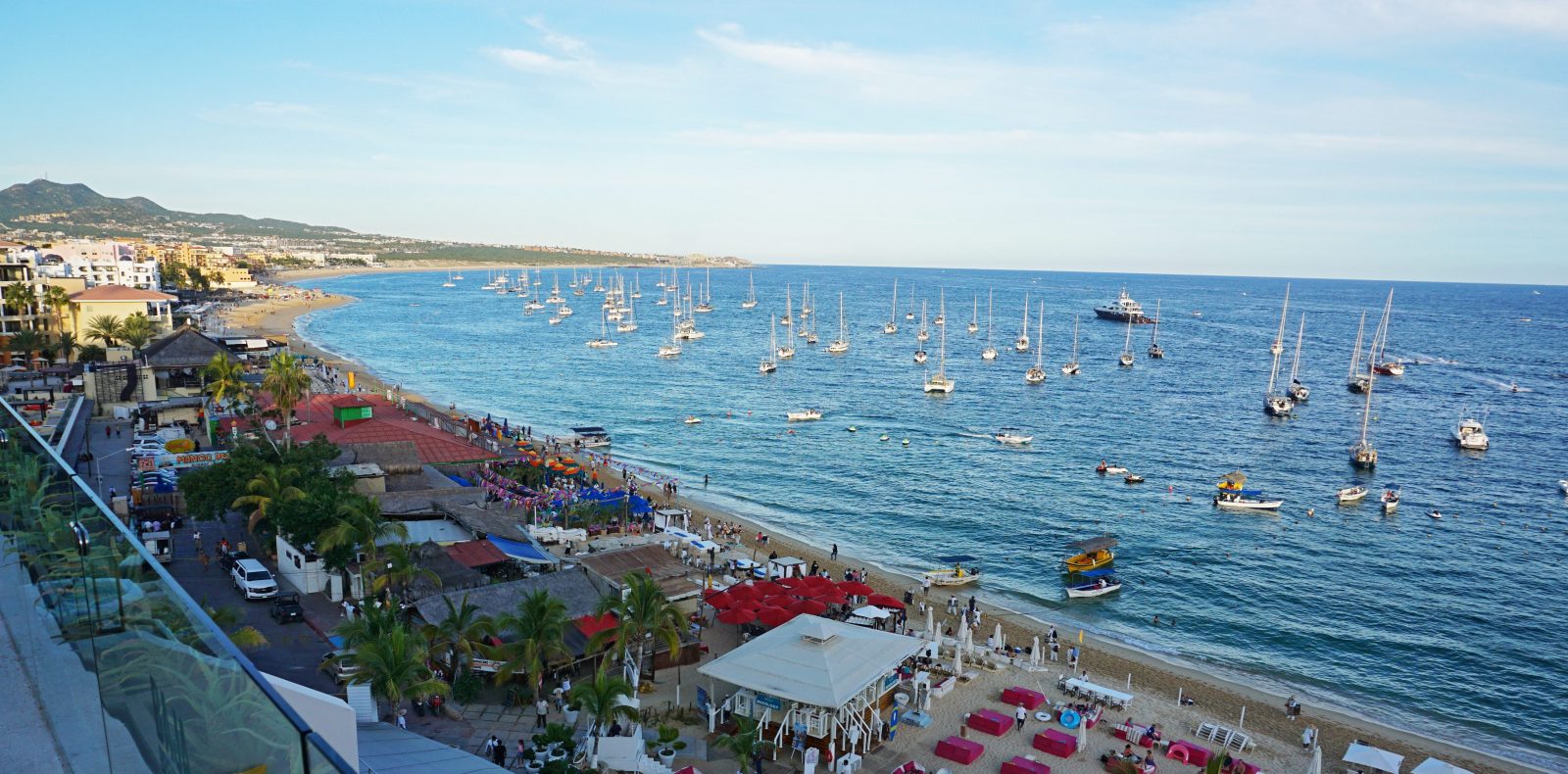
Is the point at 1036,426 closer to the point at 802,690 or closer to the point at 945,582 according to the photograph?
the point at 945,582

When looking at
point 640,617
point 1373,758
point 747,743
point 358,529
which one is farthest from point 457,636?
point 1373,758

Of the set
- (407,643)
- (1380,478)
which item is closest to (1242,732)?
(407,643)

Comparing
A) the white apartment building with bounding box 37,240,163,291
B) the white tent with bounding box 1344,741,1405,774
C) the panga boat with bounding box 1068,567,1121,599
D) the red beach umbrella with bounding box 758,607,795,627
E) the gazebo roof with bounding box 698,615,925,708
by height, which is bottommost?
the panga boat with bounding box 1068,567,1121,599

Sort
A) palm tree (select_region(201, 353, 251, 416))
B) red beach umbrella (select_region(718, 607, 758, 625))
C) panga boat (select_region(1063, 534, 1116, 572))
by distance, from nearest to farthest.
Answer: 1. red beach umbrella (select_region(718, 607, 758, 625))
2. panga boat (select_region(1063, 534, 1116, 572))
3. palm tree (select_region(201, 353, 251, 416))

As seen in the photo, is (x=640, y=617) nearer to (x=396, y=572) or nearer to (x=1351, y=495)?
(x=396, y=572)

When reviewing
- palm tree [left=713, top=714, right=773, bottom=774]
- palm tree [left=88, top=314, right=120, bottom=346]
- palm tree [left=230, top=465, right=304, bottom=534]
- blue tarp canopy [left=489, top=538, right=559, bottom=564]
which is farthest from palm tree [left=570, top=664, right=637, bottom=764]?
palm tree [left=88, top=314, right=120, bottom=346]

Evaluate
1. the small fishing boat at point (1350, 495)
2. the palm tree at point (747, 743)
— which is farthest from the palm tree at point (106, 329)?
the small fishing boat at point (1350, 495)

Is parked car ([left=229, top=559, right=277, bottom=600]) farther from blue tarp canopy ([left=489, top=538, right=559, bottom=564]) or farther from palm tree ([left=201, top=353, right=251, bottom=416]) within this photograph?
palm tree ([left=201, top=353, right=251, bottom=416])
